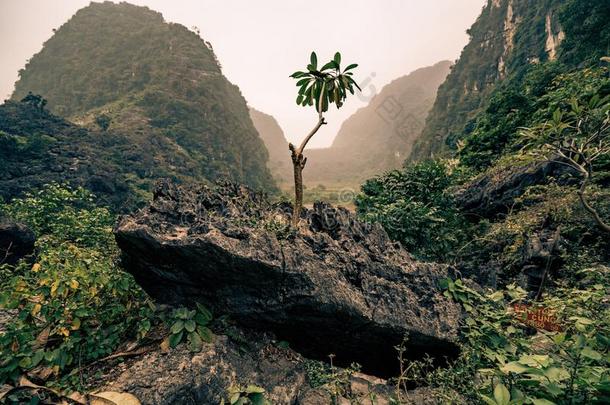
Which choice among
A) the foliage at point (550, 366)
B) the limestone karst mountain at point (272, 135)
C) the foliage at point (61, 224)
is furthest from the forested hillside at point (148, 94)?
the limestone karst mountain at point (272, 135)

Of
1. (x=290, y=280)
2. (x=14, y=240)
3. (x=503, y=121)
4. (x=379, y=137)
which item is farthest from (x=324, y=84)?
(x=379, y=137)

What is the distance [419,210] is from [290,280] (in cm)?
819

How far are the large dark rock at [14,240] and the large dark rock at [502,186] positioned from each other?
18638 millimetres

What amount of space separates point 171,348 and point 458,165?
2163 centimetres

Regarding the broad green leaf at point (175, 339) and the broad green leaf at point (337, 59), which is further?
the broad green leaf at point (337, 59)

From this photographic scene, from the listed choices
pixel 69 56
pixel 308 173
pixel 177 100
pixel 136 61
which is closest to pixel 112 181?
pixel 177 100

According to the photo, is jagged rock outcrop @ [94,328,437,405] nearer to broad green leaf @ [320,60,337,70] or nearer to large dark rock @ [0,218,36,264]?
broad green leaf @ [320,60,337,70]

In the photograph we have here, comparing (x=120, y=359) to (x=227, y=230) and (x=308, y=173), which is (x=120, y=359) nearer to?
(x=227, y=230)

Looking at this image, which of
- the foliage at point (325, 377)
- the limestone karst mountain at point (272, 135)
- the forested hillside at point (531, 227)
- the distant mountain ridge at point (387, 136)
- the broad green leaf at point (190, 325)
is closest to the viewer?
the forested hillside at point (531, 227)

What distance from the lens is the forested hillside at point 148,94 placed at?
56.5 metres

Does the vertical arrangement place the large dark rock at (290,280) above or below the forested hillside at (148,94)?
below

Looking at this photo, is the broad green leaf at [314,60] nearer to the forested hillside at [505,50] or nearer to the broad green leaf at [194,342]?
the broad green leaf at [194,342]

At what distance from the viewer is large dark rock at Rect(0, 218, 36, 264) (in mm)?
11242

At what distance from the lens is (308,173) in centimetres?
13675
